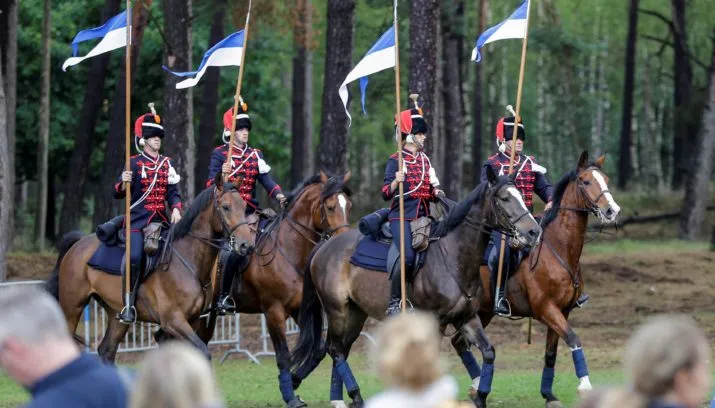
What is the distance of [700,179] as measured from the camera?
115ft

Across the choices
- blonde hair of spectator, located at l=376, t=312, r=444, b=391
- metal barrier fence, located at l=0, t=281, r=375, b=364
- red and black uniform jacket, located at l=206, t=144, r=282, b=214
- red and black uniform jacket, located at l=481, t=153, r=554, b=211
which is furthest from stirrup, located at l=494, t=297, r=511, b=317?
blonde hair of spectator, located at l=376, t=312, r=444, b=391

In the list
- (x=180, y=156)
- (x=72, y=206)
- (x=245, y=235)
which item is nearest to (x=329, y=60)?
(x=180, y=156)

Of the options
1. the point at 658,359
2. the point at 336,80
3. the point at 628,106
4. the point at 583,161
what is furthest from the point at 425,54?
the point at 628,106

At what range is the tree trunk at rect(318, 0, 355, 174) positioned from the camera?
959 inches

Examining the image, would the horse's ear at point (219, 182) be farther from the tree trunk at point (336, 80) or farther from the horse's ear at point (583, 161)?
the tree trunk at point (336, 80)

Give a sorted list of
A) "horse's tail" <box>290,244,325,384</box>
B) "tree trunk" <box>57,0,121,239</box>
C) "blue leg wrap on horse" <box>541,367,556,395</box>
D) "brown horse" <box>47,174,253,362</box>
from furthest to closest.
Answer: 1. "tree trunk" <box>57,0,121,239</box>
2. "horse's tail" <box>290,244,325,384</box>
3. "blue leg wrap on horse" <box>541,367,556,395</box>
4. "brown horse" <box>47,174,253,362</box>

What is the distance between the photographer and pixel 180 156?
23.1m

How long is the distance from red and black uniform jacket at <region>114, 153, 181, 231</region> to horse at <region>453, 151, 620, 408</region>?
3.50 meters

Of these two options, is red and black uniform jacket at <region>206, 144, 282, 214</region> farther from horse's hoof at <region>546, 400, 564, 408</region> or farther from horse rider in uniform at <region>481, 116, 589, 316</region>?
horse's hoof at <region>546, 400, 564, 408</region>

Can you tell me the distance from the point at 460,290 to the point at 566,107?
45754mm

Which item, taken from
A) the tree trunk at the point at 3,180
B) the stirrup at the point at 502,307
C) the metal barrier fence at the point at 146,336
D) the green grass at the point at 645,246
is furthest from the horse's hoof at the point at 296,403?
the green grass at the point at 645,246

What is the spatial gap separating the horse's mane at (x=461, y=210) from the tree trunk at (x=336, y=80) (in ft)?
32.9

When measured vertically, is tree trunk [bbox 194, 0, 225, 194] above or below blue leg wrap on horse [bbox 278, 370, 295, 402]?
above

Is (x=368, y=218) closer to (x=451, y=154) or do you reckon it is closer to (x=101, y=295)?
(x=101, y=295)
